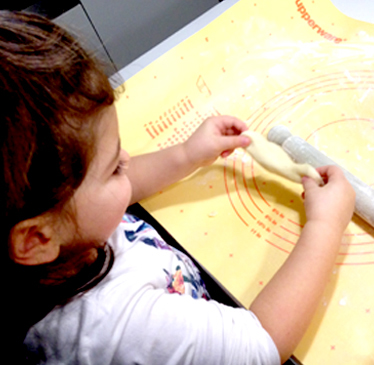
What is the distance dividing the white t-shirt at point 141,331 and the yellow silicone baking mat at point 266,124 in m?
0.06

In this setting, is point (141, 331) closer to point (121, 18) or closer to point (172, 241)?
point (172, 241)

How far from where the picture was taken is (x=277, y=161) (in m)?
0.53

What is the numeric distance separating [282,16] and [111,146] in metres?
0.60

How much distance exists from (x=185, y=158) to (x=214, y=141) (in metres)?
0.06

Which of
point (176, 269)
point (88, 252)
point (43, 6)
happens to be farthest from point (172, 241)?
point (43, 6)

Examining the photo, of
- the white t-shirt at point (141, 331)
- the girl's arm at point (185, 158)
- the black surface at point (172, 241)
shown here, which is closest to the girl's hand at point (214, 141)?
the girl's arm at point (185, 158)

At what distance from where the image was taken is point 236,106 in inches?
26.5

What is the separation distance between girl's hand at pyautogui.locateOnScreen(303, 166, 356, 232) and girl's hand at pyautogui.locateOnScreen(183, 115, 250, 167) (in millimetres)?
143

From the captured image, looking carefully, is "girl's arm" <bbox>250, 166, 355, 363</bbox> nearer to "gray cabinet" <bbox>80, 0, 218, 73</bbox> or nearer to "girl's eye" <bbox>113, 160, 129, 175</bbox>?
"girl's eye" <bbox>113, 160, 129, 175</bbox>

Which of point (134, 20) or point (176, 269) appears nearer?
point (176, 269)

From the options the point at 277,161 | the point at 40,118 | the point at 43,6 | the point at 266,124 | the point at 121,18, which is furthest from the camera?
the point at 121,18

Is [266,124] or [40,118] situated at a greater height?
[40,118]

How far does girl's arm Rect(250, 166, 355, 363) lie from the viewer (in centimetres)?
40

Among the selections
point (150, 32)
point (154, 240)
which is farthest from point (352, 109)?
point (150, 32)
